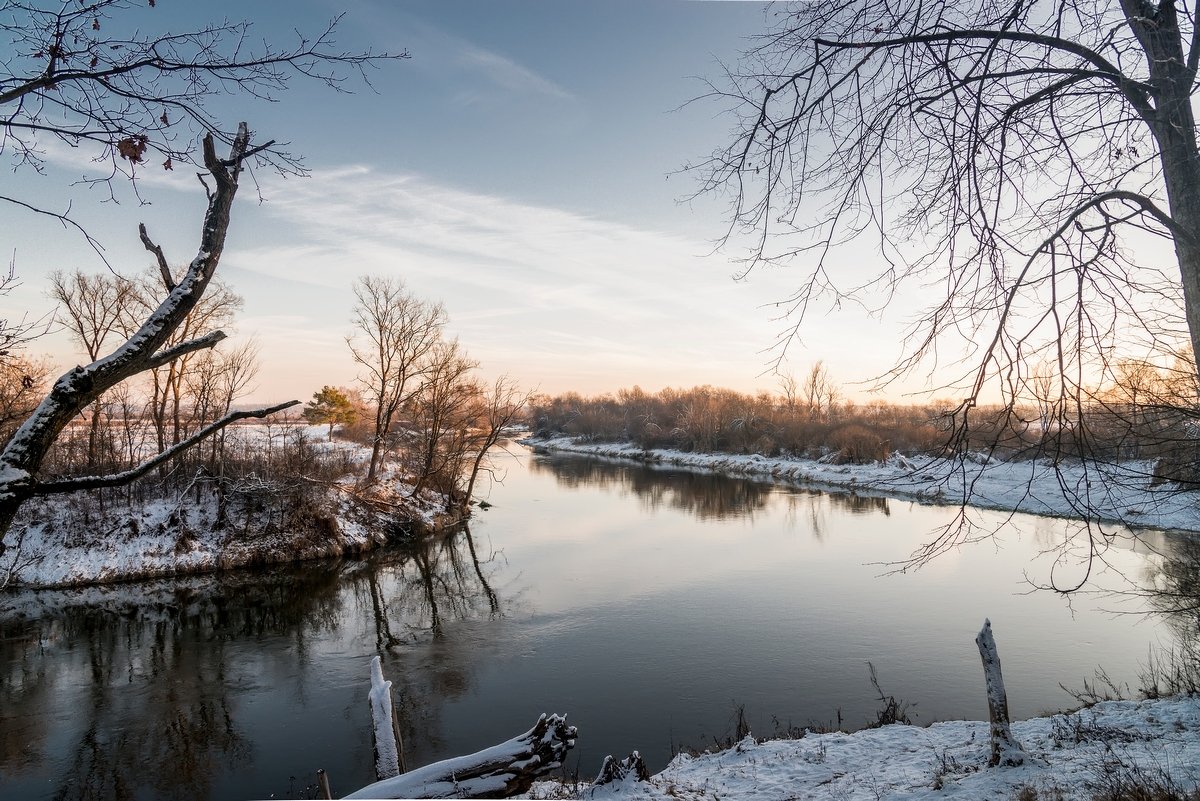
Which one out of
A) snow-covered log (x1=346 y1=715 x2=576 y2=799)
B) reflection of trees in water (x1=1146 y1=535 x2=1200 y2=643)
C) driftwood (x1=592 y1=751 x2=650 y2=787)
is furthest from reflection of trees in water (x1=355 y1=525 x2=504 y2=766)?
reflection of trees in water (x1=1146 y1=535 x2=1200 y2=643)

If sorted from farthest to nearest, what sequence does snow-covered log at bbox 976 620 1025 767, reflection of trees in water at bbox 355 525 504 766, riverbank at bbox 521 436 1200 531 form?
1. riverbank at bbox 521 436 1200 531
2. reflection of trees in water at bbox 355 525 504 766
3. snow-covered log at bbox 976 620 1025 767

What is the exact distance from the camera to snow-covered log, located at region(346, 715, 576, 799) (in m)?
4.15

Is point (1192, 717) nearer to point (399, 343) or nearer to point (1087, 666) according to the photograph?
point (1087, 666)

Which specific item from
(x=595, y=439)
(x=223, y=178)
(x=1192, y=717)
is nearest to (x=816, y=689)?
(x=1192, y=717)

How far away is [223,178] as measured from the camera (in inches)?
116

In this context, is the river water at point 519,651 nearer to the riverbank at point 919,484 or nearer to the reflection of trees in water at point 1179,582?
the reflection of trees in water at point 1179,582

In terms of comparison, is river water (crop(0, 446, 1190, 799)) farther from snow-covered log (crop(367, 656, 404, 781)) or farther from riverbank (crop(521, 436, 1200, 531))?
snow-covered log (crop(367, 656, 404, 781))

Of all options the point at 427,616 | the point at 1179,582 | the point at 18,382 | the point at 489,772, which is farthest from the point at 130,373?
the point at 1179,582

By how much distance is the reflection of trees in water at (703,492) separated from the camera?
2461 cm

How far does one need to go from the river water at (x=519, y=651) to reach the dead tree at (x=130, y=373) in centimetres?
617

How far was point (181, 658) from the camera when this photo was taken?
11.1 meters

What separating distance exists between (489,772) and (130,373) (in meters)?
3.67

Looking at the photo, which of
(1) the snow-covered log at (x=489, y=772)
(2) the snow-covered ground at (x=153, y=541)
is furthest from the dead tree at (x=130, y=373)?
(2) the snow-covered ground at (x=153, y=541)

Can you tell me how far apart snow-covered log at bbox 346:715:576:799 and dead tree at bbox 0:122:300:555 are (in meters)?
2.69
